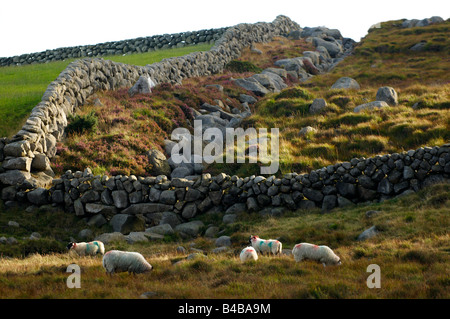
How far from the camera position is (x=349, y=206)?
16.5 m

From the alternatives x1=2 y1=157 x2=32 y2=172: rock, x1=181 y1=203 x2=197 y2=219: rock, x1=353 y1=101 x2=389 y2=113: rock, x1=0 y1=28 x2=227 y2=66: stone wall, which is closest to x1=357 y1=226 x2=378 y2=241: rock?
x1=181 y1=203 x2=197 y2=219: rock

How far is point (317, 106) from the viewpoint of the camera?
29.6 meters

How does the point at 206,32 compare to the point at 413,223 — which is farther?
the point at 206,32

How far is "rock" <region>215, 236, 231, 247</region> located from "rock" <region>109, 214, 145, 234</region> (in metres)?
3.93

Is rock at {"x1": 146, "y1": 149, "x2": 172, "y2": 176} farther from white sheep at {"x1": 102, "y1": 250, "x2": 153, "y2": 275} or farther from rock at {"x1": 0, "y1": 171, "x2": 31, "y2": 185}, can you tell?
white sheep at {"x1": 102, "y1": 250, "x2": 153, "y2": 275}

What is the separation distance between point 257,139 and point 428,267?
1571 cm

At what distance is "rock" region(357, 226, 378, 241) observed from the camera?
41.2ft

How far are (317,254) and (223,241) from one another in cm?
454

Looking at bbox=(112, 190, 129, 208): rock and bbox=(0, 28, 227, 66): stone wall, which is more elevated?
bbox=(0, 28, 227, 66): stone wall

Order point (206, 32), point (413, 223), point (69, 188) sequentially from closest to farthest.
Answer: point (413, 223) < point (69, 188) < point (206, 32)

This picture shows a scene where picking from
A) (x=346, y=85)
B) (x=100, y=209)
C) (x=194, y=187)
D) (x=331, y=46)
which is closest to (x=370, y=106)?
(x=346, y=85)

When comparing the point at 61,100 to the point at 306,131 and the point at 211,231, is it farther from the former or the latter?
the point at 306,131
